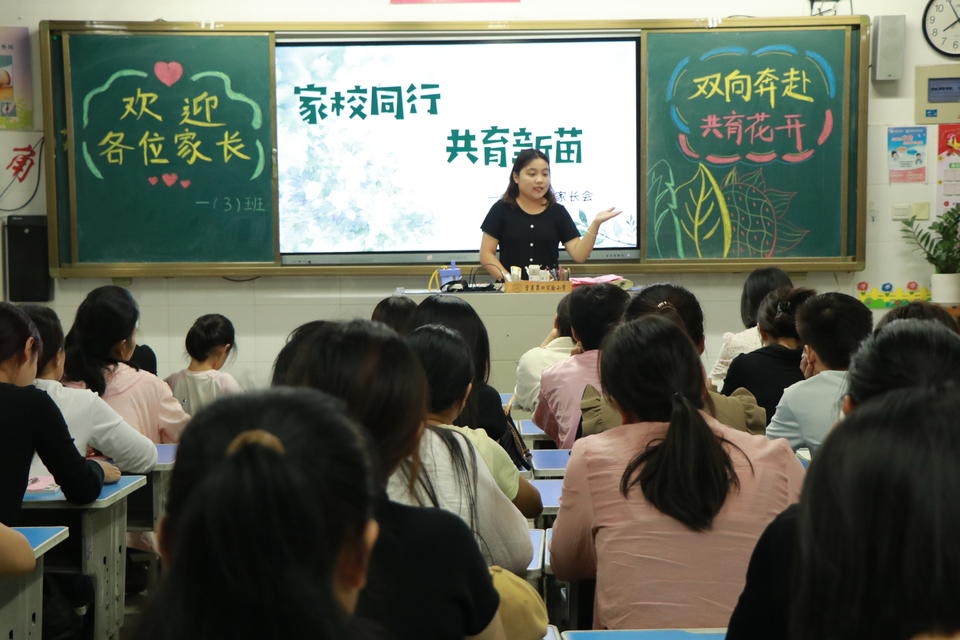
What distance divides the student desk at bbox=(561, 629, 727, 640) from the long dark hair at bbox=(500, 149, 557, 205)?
405 centimetres

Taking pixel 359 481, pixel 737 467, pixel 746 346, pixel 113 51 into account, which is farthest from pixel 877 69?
pixel 359 481

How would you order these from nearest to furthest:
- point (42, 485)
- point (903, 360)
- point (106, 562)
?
point (903, 360), point (42, 485), point (106, 562)

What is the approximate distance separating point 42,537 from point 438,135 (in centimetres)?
415

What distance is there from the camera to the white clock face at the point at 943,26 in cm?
575

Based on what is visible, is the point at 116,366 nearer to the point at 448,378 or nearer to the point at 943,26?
the point at 448,378

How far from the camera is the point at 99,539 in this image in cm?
261

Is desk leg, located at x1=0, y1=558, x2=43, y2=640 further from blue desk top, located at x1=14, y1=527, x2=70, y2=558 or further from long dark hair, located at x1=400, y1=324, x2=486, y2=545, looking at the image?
long dark hair, located at x1=400, y1=324, x2=486, y2=545

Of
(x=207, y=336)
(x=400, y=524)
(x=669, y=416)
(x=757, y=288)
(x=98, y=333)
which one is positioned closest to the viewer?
(x=400, y=524)

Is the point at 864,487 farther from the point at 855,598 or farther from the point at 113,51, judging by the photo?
the point at 113,51

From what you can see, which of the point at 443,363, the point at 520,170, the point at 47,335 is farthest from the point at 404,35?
the point at 443,363

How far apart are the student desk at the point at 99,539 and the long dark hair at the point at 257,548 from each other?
73.9 inches

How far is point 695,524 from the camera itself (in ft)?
5.44

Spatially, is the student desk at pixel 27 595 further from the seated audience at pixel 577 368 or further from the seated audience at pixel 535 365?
the seated audience at pixel 535 365

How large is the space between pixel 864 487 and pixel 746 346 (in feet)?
10.5
